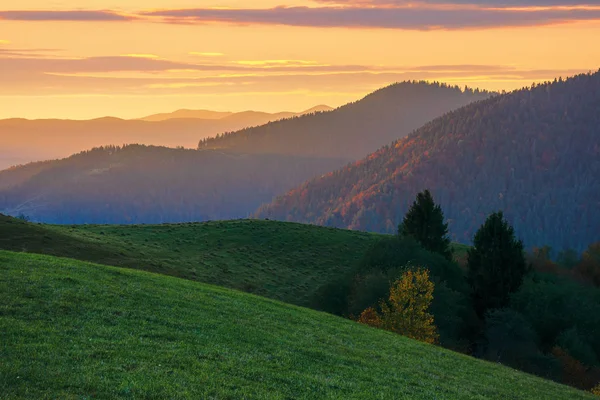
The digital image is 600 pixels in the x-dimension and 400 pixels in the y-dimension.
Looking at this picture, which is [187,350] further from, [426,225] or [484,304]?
[426,225]

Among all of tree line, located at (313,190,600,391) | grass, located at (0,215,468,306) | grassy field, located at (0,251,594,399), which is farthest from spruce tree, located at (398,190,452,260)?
grassy field, located at (0,251,594,399)

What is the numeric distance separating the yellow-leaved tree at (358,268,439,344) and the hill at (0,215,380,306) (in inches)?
560

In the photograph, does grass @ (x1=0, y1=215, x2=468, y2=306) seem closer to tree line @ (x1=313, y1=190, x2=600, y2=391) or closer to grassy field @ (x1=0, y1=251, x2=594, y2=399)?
tree line @ (x1=313, y1=190, x2=600, y2=391)

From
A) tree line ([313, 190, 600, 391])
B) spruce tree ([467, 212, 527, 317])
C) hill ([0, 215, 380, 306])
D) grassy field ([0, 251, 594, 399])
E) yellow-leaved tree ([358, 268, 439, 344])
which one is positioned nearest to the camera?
grassy field ([0, 251, 594, 399])

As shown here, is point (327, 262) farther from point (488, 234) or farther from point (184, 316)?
point (184, 316)

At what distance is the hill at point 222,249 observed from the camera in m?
71.5

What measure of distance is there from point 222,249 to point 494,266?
38.5 m

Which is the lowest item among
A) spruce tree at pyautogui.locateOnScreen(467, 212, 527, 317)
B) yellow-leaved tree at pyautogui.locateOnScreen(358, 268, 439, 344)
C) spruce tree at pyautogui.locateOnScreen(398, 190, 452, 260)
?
yellow-leaved tree at pyautogui.locateOnScreen(358, 268, 439, 344)

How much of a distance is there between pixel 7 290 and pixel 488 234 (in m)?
72.1

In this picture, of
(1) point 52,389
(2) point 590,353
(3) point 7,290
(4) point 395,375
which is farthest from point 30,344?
(2) point 590,353

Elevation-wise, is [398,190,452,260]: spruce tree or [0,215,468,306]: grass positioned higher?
[398,190,452,260]: spruce tree

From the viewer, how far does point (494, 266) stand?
291 feet

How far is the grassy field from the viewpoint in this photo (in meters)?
22.4

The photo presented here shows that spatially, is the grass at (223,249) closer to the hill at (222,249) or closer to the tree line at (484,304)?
the hill at (222,249)
